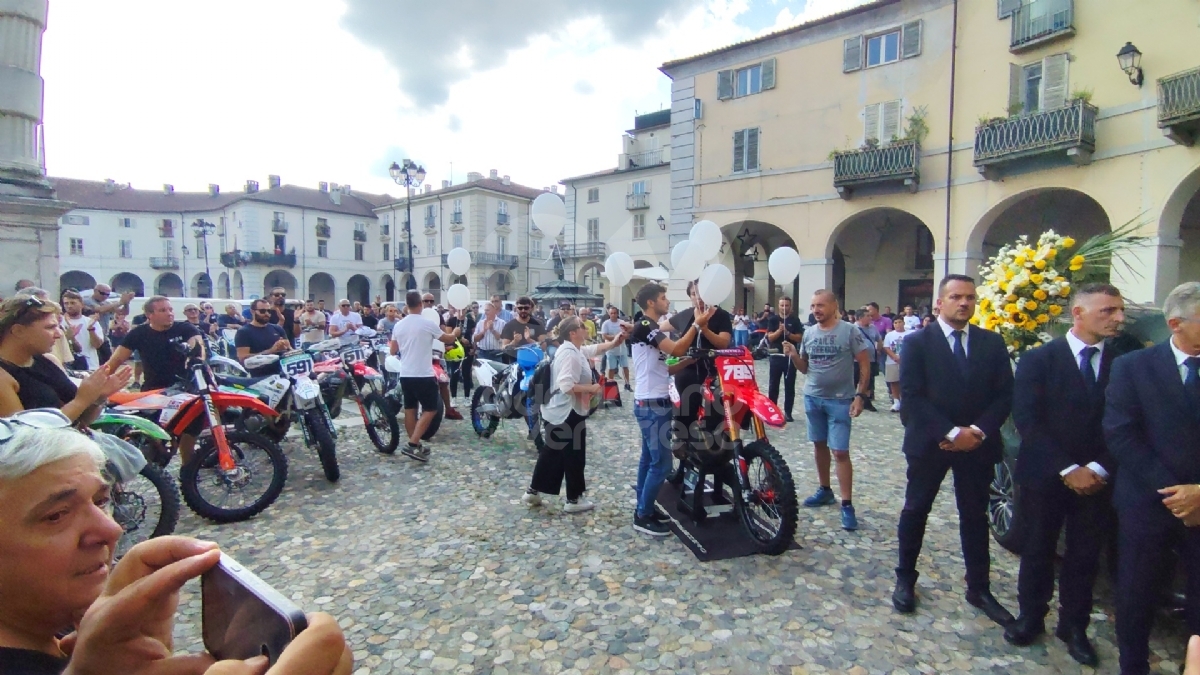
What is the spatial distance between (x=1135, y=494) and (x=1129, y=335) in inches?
52.5

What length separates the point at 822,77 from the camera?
1675cm

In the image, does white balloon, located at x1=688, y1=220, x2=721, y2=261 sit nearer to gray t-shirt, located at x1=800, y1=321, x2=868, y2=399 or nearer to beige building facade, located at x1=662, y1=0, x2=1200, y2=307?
gray t-shirt, located at x1=800, y1=321, x2=868, y2=399

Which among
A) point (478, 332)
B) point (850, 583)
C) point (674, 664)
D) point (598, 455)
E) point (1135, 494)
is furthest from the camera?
point (478, 332)

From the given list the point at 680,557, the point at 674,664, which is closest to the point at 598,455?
the point at 680,557

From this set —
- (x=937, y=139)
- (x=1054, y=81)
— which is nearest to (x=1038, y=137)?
(x=1054, y=81)

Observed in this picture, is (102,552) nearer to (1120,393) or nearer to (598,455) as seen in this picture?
(1120,393)

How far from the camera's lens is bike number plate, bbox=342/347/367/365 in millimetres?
6500

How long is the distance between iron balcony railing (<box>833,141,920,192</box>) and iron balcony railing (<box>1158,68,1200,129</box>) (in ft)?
→ 15.3

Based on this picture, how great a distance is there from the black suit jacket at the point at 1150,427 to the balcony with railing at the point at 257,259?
53342mm

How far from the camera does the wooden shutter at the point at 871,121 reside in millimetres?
15938

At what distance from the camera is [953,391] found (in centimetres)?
325

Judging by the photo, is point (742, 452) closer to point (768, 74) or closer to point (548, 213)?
point (548, 213)

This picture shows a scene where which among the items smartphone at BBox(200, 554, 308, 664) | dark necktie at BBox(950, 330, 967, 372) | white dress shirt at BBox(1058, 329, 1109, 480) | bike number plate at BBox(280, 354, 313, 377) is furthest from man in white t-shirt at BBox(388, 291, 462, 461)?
smartphone at BBox(200, 554, 308, 664)

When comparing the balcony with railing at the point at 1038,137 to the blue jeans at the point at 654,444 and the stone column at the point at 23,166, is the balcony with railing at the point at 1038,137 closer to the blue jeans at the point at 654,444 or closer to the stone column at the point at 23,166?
the blue jeans at the point at 654,444
